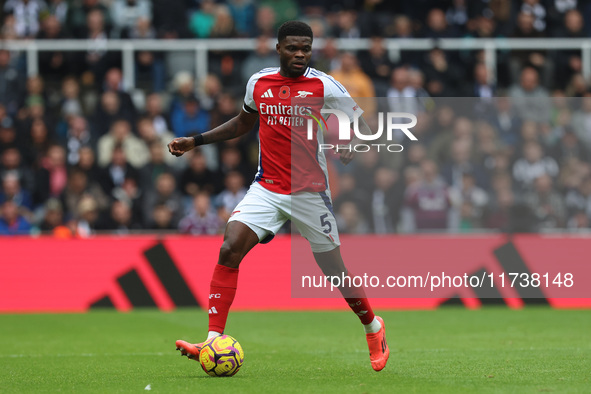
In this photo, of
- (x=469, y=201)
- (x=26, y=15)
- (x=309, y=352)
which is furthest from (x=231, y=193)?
(x=309, y=352)

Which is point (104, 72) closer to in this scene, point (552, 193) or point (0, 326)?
point (0, 326)

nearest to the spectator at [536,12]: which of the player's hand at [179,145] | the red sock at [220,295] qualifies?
the player's hand at [179,145]

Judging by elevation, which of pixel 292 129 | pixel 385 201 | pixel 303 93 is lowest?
pixel 385 201

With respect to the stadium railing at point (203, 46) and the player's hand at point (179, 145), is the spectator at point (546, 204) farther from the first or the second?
the player's hand at point (179, 145)

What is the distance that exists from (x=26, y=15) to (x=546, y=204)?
9.98 meters

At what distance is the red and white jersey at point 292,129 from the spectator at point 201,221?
6.96 meters

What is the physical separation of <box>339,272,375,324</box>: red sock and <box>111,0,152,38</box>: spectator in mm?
11091

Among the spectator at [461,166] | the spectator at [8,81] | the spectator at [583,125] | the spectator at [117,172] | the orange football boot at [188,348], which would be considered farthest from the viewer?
the spectator at [8,81]

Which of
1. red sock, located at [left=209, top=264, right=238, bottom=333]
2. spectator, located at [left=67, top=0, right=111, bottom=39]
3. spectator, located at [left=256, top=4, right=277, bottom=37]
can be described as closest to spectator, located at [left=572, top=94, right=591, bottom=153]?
spectator, located at [left=256, top=4, right=277, bottom=37]

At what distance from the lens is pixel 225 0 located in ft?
61.4

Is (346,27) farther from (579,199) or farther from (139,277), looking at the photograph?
(139,277)

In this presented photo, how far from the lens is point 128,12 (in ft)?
58.8

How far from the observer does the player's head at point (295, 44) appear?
747cm

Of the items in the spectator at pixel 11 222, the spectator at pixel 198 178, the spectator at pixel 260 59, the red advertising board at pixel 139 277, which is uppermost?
the spectator at pixel 260 59
